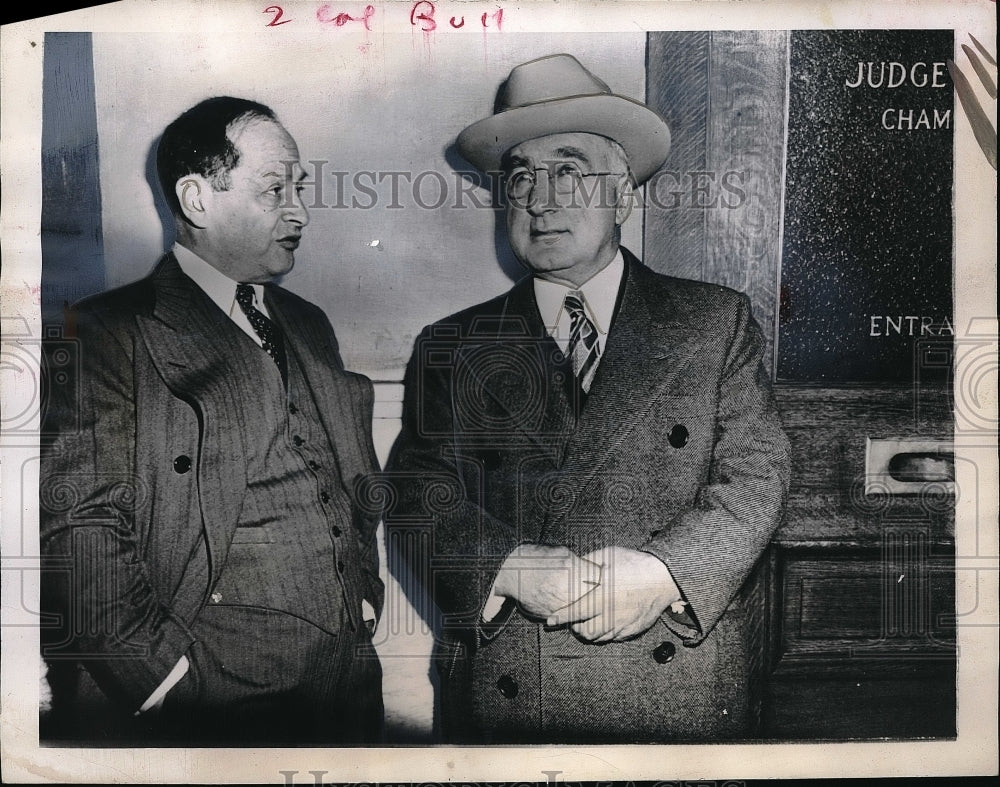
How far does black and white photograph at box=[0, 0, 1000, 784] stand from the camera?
8.79 ft

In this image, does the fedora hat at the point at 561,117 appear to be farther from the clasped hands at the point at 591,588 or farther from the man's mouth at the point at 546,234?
the clasped hands at the point at 591,588

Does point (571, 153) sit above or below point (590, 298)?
above

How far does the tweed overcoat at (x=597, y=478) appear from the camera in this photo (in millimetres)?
2682

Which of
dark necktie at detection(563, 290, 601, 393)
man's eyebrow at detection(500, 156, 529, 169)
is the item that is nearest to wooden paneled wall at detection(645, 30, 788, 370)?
dark necktie at detection(563, 290, 601, 393)

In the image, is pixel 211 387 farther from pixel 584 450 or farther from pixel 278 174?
pixel 584 450

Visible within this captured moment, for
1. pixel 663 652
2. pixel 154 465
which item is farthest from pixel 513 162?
pixel 663 652

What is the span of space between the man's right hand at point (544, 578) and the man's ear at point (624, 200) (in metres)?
0.88

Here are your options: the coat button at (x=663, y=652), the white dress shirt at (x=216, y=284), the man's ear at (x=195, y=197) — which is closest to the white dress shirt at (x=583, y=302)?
the coat button at (x=663, y=652)

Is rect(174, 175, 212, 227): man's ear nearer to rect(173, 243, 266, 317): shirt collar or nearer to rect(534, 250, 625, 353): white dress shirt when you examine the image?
rect(173, 243, 266, 317): shirt collar

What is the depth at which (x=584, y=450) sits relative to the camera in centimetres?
268

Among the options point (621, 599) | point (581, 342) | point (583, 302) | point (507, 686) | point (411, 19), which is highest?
point (411, 19)

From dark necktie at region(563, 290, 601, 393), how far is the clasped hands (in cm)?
46

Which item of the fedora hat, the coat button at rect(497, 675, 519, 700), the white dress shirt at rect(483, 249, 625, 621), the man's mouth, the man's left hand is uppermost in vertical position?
the fedora hat

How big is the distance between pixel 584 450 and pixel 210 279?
3.52 feet
